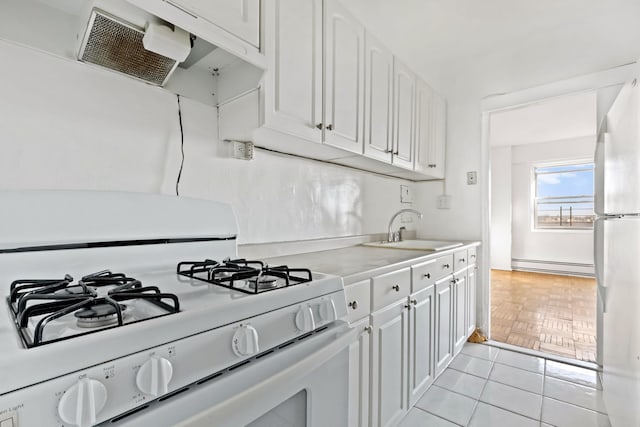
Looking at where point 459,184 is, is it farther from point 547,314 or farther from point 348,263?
point 547,314

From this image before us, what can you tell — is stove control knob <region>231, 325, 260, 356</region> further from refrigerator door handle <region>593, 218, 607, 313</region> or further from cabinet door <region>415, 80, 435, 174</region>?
cabinet door <region>415, 80, 435, 174</region>

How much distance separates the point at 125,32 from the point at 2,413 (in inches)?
→ 39.5

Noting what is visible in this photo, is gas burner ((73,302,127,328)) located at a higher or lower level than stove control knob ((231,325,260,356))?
higher

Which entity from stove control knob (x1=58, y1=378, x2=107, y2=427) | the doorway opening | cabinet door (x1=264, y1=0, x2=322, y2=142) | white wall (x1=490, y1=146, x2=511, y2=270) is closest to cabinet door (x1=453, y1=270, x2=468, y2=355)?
cabinet door (x1=264, y1=0, x2=322, y2=142)

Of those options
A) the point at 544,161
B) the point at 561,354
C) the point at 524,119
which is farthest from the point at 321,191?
the point at 544,161

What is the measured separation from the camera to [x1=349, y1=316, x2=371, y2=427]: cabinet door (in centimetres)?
118

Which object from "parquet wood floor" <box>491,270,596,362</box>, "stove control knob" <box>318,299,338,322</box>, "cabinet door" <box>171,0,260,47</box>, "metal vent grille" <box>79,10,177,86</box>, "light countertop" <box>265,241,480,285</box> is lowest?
"parquet wood floor" <box>491,270,596,362</box>

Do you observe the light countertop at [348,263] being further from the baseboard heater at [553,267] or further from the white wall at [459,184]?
the baseboard heater at [553,267]

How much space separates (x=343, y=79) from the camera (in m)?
1.63

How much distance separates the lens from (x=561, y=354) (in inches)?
97.6

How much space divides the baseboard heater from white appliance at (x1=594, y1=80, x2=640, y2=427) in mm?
4829

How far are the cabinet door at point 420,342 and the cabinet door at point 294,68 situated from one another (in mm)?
1021

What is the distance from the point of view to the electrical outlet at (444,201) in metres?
2.90

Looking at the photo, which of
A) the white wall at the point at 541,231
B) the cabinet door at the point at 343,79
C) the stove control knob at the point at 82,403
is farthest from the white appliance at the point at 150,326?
the white wall at the point at 541,231
